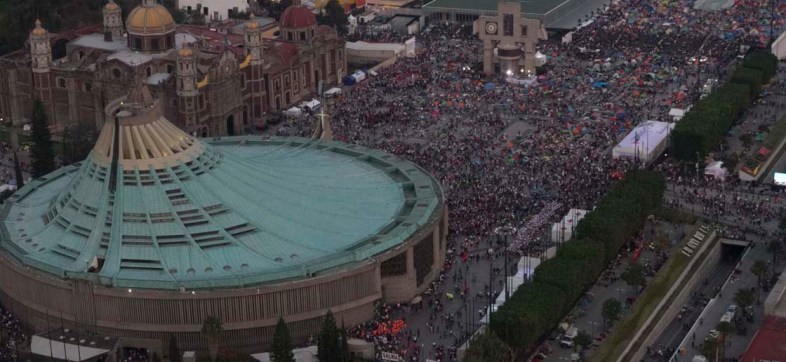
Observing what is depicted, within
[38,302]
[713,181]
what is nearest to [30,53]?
[38,302]

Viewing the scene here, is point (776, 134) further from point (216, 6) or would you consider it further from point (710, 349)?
point (216, 6)

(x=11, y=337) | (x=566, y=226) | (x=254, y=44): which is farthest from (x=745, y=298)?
(x=254, y=44)

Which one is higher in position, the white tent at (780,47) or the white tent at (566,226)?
the white tent at (780,47)

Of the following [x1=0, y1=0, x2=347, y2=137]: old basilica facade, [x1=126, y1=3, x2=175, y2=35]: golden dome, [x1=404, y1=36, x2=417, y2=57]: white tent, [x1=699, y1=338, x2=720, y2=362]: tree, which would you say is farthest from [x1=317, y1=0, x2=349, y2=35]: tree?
[x1=699, y1=338, x2=720, y2=362]: tree

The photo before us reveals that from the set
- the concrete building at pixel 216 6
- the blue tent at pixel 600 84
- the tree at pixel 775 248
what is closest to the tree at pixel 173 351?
the tree at pixel 775 248

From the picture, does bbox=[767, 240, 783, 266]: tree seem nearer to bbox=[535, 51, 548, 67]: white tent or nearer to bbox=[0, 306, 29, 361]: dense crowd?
bbox=[0, 306, 29, 361]: dense crowd

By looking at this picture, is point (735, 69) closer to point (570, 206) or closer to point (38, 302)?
point (570, 206)

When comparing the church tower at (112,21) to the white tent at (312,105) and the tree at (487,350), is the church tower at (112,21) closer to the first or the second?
the white tent at (312,105)
